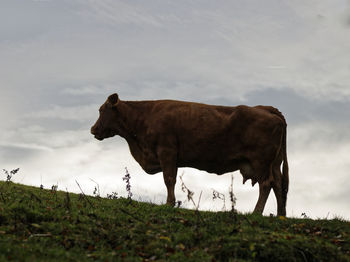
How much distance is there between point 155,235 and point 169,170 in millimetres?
3569

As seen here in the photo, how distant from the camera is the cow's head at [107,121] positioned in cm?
1472

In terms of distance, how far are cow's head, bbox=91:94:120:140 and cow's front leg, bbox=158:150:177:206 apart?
2179 mm

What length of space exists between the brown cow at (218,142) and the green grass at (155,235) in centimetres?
167

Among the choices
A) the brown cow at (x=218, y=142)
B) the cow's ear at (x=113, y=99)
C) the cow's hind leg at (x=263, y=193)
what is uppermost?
the cow's ear at (x=113, y=99)

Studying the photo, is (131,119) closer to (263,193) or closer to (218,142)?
(218,142)

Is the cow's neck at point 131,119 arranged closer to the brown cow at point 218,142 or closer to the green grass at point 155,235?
the brown cow at point 218,142

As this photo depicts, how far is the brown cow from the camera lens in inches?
521

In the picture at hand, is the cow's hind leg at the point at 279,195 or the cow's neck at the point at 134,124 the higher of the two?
the cow's neck at the point at 134,124

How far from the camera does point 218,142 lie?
13320mm

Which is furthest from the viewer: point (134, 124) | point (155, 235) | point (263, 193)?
point (134, 124)

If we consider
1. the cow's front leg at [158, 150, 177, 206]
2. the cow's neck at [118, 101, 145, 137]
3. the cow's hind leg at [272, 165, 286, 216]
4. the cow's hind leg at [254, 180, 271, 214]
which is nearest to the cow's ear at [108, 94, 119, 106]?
the cow's neck at [118, 101, 145, 137]

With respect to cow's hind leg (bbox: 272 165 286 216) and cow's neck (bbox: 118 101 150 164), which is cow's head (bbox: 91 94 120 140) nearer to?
cow's neck (bbox: 118 101 150 164)

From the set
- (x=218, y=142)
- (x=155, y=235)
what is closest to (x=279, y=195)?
(x=218, y=142)

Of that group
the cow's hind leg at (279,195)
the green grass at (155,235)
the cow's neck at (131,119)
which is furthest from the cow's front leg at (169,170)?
the cow's hind leg at (279,195)
